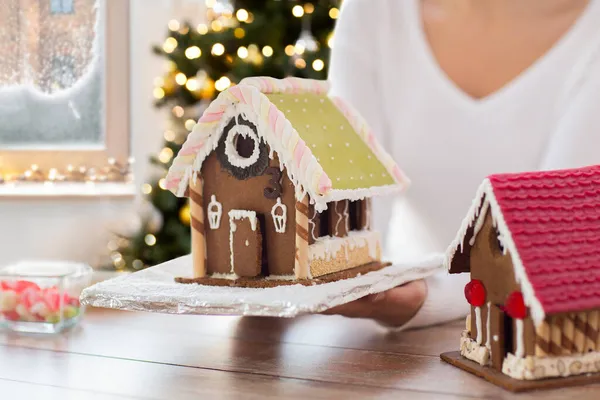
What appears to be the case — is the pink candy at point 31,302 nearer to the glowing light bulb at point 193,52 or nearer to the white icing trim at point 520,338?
the white icing trim at point 520,338

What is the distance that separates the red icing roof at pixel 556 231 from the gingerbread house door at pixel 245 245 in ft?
1.23

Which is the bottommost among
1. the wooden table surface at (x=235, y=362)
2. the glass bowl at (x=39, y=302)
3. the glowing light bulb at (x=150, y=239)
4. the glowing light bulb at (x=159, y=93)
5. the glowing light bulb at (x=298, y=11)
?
the glowing light bulb at (x=150, y=239)

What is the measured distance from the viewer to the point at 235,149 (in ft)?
3.76

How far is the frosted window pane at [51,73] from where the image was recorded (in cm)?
262

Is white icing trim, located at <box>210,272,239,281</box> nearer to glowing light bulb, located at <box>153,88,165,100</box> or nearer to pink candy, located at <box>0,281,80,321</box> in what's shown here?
pink candy, located at <box>0,281,80,321</box>

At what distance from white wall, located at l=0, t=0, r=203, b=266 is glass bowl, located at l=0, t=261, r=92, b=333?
6.60ft

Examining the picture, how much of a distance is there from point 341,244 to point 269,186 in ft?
0.50

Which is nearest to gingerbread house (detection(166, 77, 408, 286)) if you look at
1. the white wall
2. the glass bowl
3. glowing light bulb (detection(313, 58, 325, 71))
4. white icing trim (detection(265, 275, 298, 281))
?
white icing trim (detection(265, 275, 298, 281))

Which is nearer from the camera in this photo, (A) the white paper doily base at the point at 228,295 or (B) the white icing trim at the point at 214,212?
(A) the white paper doily base at the point at 228,295

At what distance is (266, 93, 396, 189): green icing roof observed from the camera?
112 centimetres

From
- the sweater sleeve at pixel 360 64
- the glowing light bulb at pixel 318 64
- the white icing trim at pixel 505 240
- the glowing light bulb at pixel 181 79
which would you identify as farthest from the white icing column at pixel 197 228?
the glowing light bulb at pixel 181 79

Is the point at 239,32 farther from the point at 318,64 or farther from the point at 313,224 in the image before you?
the point at 313,224

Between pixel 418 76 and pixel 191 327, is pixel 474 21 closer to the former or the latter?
pixel 418 76

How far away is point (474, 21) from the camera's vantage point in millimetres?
1698
